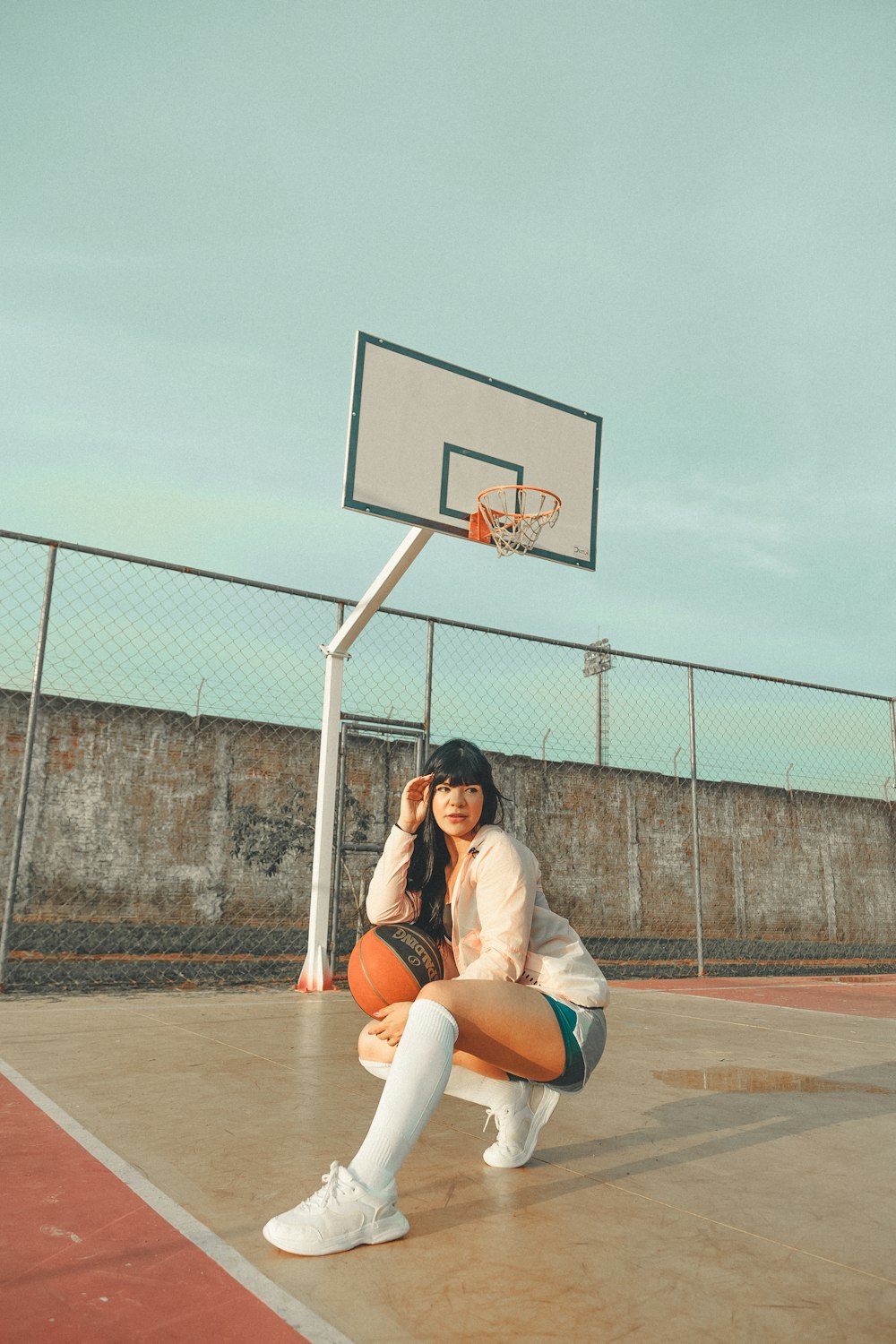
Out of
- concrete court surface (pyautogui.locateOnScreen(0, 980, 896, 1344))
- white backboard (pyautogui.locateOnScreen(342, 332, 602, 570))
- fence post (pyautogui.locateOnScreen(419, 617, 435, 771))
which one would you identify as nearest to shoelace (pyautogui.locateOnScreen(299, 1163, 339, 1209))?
concrete court surface (pyautogui.locateOnScreen(0, 980, 896, 1344))

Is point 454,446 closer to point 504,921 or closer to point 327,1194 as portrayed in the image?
point 504,921

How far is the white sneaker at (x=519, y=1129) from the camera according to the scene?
2.57 meters

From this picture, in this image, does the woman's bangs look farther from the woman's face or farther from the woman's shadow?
the woman's shadow

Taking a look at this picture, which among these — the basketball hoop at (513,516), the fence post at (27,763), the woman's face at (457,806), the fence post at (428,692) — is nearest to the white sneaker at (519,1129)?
the woman's face at (457,806)

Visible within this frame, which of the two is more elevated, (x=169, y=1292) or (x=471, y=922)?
(x=471, y=922)

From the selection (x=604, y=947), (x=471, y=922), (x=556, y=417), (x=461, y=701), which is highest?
(x=556, y=417)

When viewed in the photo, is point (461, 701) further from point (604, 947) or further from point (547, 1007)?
point (547, 1007)

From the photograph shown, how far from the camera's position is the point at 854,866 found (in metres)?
13.9

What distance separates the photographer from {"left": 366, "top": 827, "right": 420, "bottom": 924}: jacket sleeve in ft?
8.42

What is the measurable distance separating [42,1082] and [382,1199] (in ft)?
6.81

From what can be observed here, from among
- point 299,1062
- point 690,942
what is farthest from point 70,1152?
point 690,942

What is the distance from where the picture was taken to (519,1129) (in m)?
2.58

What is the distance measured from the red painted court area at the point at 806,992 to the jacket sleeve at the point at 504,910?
198 inches

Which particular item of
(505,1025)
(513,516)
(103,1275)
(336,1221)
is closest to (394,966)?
(505,1025)
